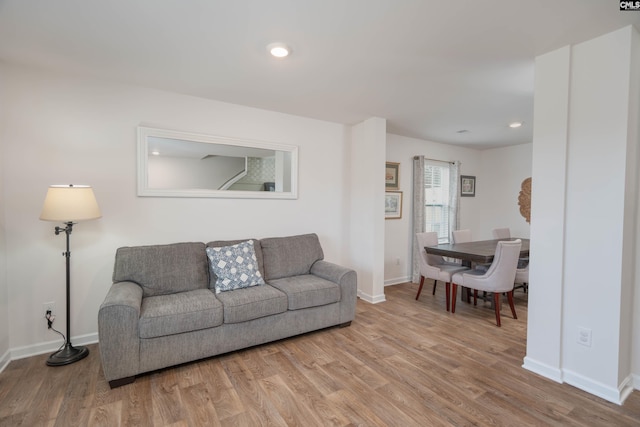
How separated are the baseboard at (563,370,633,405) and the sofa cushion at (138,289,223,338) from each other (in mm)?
2608

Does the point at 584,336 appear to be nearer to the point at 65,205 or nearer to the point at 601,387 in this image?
the point at 601,387

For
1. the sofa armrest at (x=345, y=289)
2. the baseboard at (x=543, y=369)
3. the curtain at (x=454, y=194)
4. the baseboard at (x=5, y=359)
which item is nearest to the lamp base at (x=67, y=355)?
the baseboard at (x=5, y=359)

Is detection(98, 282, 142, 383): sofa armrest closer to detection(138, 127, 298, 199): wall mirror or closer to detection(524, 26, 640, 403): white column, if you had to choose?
detection(138, 127, 298, 199): wall mirror

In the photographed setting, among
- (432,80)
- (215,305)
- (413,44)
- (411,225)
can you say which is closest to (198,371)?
(215,305)

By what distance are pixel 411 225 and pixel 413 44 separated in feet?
11.2

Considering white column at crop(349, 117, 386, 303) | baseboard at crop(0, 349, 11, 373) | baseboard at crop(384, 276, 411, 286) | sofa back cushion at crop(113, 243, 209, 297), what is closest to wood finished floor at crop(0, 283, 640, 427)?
baseboard at crop(0, 349, 11, 373)

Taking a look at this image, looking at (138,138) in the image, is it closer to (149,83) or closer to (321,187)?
(149,83)

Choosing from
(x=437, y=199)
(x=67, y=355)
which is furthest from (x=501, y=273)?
(x=67, y=355)

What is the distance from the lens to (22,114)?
2.45 meters

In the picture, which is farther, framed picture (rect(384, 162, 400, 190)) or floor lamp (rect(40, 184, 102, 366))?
framed picture (rect(384, 162, 400, 190))

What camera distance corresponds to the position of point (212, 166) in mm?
3262

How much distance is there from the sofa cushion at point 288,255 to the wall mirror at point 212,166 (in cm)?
56

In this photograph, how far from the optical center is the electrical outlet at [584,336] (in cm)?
206

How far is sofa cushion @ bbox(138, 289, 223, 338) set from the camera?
7.14 feet
